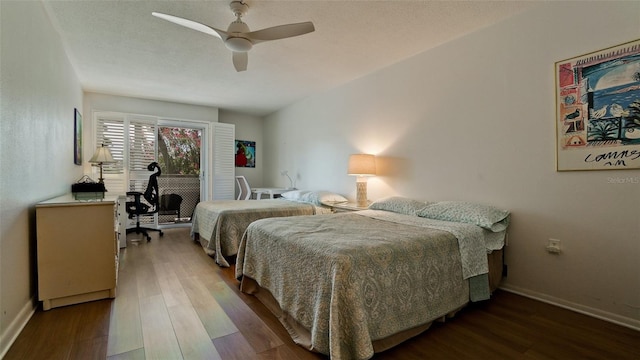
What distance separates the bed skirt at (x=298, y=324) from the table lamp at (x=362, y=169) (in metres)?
1.57

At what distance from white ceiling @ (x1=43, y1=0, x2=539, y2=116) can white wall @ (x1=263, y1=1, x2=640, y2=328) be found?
0.85 feet

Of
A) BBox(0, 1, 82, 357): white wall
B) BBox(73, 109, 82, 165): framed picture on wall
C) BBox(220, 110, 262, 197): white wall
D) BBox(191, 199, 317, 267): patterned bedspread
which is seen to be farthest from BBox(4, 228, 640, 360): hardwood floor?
BBox(220, 110, 262, 197): white wall

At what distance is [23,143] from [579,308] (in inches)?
157

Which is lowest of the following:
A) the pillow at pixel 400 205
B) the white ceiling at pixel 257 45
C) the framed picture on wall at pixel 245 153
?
the pillow at pixel 400 205

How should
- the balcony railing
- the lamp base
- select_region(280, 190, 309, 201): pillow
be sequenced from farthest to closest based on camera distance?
the balcony railing < select_region(280, 190, 309, 201): pillow < the lamp base

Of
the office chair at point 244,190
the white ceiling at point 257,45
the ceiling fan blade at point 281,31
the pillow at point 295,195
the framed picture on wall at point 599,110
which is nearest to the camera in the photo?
the framed picture on wall at point 599,110

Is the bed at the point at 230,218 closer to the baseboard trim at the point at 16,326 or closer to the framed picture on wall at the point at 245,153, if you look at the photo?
the baseboard trim at the point at 16,326

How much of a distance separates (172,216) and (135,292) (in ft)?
14.3

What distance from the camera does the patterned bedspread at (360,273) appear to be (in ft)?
4.66

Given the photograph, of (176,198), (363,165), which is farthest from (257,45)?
(176,198)

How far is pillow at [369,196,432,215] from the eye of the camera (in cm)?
281

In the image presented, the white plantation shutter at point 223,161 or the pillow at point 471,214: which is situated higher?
the white plantation shutter at point 223,161

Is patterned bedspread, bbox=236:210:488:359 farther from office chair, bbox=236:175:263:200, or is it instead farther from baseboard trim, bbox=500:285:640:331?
office chair, bbox=236:175:263:200

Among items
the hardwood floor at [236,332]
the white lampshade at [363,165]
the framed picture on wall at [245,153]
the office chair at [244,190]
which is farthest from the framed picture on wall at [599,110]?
the framed picture on wall at [245,153]
